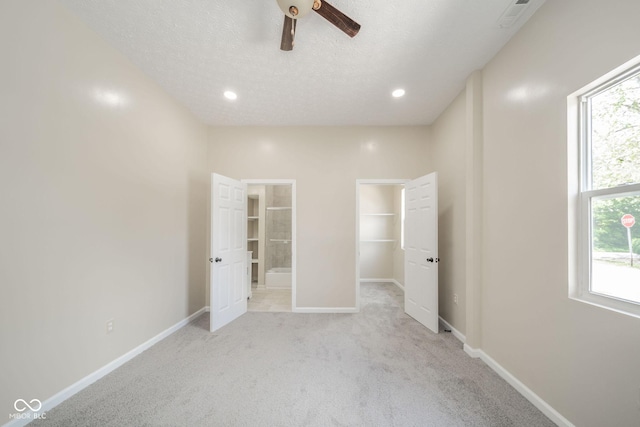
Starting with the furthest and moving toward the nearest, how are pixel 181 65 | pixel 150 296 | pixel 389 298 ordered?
pixel 389 298 < pixel 150 296 < pixel 181 65

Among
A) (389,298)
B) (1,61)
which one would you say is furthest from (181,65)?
(389,298)

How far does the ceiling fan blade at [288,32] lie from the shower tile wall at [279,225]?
3.97 m

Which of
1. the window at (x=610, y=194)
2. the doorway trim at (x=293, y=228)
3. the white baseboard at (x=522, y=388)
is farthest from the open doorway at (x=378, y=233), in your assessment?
the window at (x=610, y=194)

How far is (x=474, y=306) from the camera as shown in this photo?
2377mm

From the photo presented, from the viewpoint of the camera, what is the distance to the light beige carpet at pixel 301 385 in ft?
5.33

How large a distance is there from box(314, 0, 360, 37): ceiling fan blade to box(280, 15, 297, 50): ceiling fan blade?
190mm

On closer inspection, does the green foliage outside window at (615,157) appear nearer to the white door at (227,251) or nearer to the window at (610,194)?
the window at (610,194)

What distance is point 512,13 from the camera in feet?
5.69

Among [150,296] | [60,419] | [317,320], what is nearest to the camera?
[60,419]

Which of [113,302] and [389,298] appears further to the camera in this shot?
[389,298]

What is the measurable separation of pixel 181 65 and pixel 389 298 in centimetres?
456

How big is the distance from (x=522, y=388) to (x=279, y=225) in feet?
15.6

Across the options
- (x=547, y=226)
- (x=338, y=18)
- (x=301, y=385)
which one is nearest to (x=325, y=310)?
(x=301, y=385)

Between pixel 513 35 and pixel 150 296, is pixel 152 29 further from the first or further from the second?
pixel 513 35
